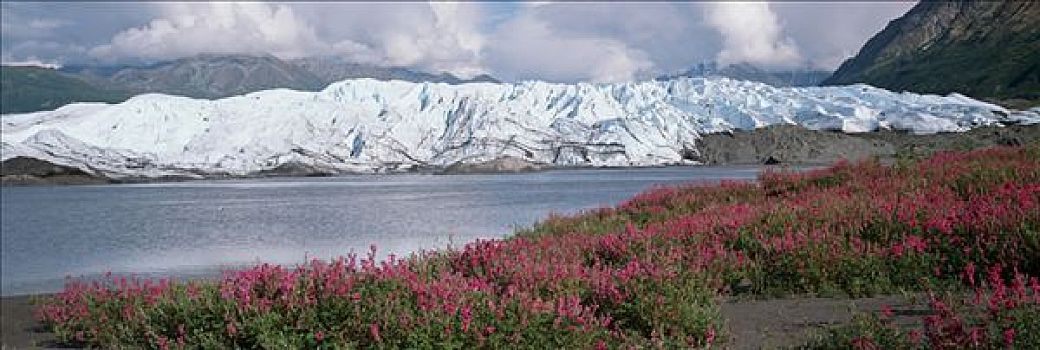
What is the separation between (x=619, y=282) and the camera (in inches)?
260

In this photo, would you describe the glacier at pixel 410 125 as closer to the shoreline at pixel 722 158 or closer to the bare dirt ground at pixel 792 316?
the shoreline at pixel 722 158

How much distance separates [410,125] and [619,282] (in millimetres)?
111995

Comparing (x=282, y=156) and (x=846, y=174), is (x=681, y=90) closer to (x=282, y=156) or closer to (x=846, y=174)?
(x=282, y=156)

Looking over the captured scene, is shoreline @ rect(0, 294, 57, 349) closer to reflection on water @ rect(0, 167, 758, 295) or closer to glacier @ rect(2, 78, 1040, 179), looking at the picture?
reflection on water @ rect(0, 167, 758, 295)

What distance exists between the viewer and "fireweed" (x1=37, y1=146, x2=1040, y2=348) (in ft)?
17.6

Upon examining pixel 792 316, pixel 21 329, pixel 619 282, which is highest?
pixel 619 282

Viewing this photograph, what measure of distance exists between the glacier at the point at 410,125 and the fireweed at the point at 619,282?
324 ft

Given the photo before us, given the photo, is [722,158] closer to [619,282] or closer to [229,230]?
[229,230]

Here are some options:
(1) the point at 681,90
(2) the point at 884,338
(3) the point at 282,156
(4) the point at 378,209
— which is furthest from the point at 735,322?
(1) the point at 681,90

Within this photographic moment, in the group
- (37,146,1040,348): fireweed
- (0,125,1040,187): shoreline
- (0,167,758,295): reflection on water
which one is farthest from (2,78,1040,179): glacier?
(37,146,1040,348): fireweed

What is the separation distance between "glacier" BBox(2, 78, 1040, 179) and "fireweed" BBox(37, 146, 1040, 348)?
98713mm

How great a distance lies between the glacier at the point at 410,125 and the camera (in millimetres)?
103312

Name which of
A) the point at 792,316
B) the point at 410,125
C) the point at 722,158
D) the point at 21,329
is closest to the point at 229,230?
the point at 21,329

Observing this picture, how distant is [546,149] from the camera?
116750 millimetres
